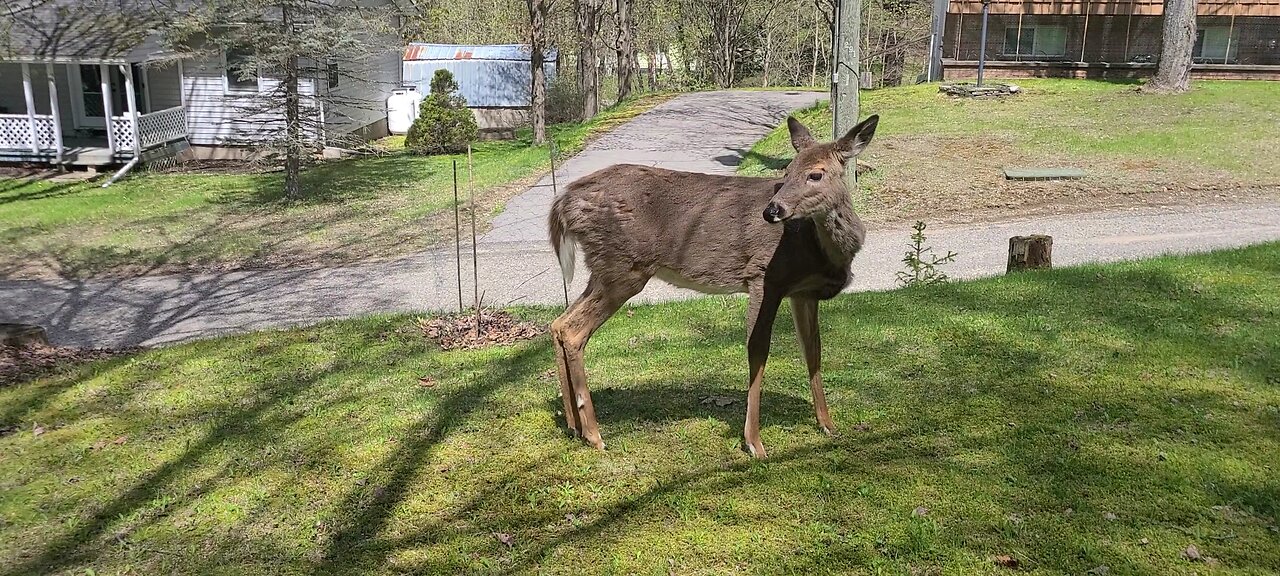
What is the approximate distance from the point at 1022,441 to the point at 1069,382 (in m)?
1.10

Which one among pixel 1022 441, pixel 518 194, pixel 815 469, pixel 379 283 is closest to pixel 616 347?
pixel 815 469

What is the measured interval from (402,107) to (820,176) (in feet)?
93.3

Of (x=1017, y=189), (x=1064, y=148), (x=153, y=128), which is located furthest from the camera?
(x=153, y=128)

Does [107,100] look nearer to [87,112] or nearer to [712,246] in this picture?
[87,112]

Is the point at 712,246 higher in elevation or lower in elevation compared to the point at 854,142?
lower

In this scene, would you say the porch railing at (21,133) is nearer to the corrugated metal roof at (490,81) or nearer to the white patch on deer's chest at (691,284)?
the corrugated metal roof at (490,81)

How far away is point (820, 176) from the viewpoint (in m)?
4.13

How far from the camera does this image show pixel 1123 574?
11.6 ft

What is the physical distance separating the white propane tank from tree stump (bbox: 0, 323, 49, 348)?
24.0m

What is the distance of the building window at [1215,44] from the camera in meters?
27.2

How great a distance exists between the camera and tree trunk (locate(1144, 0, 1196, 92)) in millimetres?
21359

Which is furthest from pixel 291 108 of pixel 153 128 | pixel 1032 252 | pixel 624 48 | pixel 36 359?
pixel 624 48

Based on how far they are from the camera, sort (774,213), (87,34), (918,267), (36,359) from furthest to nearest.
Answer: (87,34) → (918,267) → (36,359) → (774,213)

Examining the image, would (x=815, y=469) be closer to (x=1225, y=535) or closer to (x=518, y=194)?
(x=1225, y=535)
